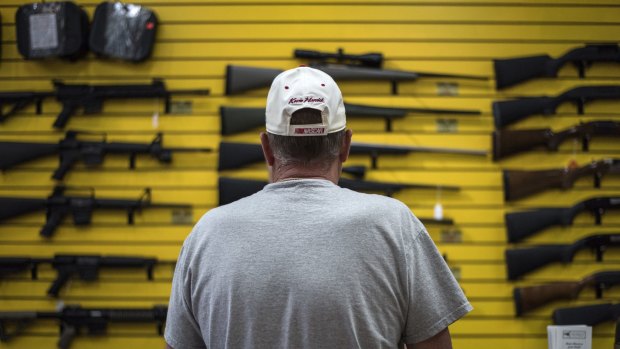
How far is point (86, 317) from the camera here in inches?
147

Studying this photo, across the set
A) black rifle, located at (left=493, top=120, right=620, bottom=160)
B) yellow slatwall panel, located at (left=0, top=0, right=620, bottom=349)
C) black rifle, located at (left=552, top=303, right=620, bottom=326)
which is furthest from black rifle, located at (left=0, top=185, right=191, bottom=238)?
black rifle, located at (left=552, top=303, right=620, bottom=326)

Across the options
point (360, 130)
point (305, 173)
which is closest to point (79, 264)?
point (360, 130)

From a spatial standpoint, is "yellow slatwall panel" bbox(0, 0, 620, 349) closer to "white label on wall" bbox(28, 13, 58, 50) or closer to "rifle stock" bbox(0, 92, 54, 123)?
"rifle stock" bbox(0, 92, 54, 123)

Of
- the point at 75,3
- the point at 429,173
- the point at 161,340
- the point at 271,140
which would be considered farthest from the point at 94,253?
the point at 271,140

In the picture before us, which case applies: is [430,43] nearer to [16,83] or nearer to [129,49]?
[129,49]

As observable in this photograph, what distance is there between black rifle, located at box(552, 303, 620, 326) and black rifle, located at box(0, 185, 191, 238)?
236 centimetres

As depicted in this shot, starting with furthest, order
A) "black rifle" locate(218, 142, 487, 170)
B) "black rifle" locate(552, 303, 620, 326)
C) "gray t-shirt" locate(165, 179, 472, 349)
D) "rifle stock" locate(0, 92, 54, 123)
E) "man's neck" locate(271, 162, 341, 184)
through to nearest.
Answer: "rifle stock" locate(0, 92, 54, 123) → "black rifle" locate(218, 142, 487, 170) → "black rifle" locate(552, 303, 620, 326) → "man's neck" locate(271, 162, 341, 184) → "gray t-shirt" locate(165, 179, 472, 349)

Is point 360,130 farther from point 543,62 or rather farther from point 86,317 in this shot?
point 86,317

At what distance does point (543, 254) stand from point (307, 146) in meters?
2.81

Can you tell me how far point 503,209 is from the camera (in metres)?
3.82

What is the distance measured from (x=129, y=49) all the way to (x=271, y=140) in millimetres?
2705

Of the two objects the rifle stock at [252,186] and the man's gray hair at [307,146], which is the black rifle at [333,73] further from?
the man's gray hair at [307,146]

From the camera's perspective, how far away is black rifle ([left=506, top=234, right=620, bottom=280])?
12.1 ft

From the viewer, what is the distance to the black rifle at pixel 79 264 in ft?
12.3
